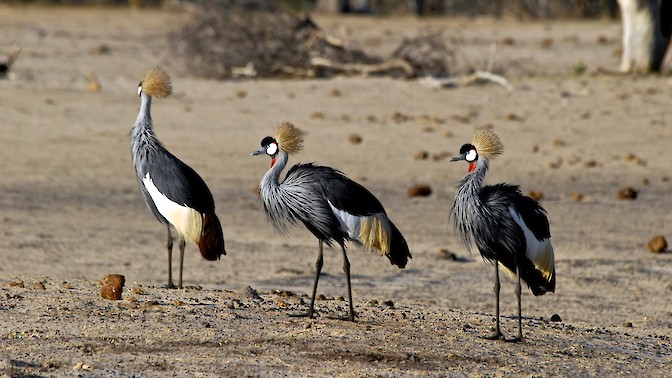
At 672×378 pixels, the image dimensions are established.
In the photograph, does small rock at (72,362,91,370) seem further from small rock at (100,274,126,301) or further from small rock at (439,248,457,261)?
small rock at (439,248,457,261)

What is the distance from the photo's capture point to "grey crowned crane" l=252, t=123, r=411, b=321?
642cm

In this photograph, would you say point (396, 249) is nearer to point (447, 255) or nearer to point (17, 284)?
point (17, 284)

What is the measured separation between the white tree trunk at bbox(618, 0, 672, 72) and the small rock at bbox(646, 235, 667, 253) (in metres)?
7.45

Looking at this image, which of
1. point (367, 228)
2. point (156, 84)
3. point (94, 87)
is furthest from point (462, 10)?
point (367, 228)

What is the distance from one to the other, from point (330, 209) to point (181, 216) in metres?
1.22

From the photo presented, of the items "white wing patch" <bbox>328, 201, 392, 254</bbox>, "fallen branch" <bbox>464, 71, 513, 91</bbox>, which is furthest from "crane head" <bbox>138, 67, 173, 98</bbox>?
"fallen branch" <bbox>464, 71, 513, 91</bbox>

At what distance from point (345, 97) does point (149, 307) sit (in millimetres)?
A: 9215

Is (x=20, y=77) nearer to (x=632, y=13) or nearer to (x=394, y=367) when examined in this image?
(x=632, y=13)

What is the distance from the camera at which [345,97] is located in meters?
15.4

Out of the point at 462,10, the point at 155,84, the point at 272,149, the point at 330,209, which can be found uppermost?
the point at 462,10

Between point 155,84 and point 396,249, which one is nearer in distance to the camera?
point 396,249

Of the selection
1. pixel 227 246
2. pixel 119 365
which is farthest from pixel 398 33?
pixel 119 365

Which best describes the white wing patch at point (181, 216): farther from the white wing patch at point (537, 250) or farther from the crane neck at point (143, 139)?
the white wing patch at point (537, 250)

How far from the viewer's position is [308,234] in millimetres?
10258
